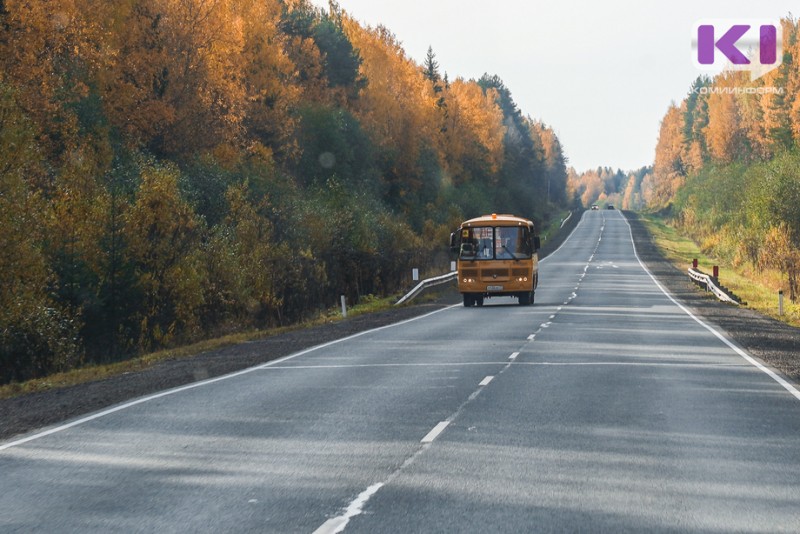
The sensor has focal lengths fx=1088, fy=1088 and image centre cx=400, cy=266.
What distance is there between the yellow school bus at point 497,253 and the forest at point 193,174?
590cm

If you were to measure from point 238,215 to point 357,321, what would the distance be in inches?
272

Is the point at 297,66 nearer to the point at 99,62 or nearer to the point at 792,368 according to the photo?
the point at 99,62

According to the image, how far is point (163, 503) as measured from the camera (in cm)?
799

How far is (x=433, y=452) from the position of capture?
10062 mm

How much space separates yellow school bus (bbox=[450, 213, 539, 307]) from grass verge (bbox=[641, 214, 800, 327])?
26.4 ft

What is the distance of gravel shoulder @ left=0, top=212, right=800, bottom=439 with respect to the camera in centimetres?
1372

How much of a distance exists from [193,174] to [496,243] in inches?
481

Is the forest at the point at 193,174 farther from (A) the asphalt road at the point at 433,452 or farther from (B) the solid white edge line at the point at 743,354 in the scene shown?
(B) the solid white edge line at the point at 743,354

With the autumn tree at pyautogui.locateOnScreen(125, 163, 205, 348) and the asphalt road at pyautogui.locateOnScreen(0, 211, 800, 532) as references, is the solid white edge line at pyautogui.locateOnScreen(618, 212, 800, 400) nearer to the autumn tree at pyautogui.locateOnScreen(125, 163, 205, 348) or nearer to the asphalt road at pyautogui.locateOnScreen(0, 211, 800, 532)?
the asphalt road at pyautogui.locateOnScreen(0, 211, 800, 532)

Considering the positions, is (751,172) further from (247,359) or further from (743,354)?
(247,359)

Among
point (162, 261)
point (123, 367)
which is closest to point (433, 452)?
point (123, 367)

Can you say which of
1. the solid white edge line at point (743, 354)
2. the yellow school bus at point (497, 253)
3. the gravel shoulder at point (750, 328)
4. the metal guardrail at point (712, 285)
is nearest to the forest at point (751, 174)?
the metal guardrail at point (712, 285)

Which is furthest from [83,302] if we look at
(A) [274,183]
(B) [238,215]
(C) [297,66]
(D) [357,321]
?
(C) [297,66]

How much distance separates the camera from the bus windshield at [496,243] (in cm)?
3703
